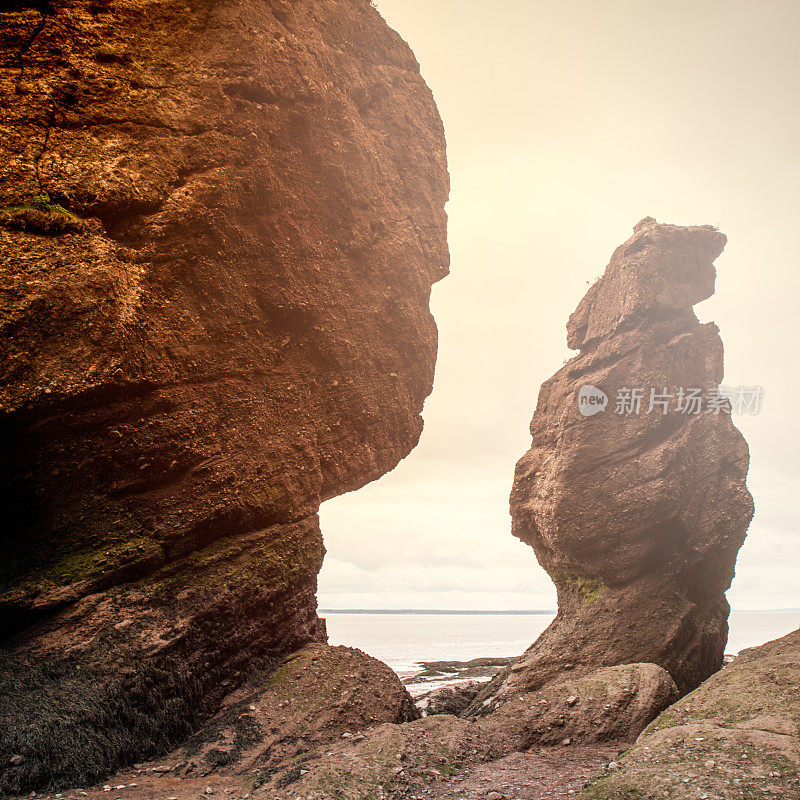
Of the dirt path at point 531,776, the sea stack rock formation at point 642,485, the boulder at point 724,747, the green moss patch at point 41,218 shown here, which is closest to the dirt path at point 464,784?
the dirt path at point 531,776

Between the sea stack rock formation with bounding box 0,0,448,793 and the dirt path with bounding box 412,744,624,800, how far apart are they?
4.69m

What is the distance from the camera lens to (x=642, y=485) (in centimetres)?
2164

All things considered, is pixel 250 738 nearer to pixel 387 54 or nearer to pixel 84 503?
pixel 84 503

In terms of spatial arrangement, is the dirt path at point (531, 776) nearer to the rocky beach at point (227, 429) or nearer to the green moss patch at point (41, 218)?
the rocky beach at point (227, 429)

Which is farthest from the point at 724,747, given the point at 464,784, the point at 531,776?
the point at 464,784

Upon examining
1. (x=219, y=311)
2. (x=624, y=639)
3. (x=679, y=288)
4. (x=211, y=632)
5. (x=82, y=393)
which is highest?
(x=679, y=288)

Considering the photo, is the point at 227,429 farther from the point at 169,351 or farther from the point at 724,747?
the point at 724,747

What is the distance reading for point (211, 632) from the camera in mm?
10961

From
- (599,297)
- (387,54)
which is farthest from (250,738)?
(599,297)

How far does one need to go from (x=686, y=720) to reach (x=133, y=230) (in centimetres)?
1394

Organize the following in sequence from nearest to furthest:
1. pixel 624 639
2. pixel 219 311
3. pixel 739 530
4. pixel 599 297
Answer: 1. pixel 219 311
2. pixel 624 639
3. pixel 739 530
4. pixel 599 297

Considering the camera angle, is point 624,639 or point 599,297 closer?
point 624,639

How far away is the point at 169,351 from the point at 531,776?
1033 centimetres

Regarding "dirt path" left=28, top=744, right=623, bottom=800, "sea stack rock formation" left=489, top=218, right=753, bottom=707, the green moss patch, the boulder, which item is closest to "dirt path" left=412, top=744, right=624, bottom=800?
"dirt path" left=28, top=744, right=623, bottom=800
